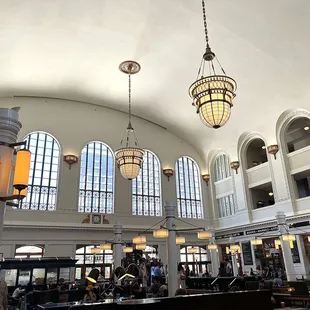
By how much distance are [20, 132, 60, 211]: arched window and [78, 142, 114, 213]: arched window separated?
1.19 m

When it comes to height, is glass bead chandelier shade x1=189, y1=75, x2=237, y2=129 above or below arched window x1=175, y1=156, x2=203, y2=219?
→ below

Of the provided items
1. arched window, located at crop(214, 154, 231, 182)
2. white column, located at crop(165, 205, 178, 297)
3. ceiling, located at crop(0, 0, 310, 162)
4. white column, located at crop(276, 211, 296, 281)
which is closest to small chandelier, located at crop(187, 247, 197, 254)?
arched window, located at crop(214, 154, 231, 182)

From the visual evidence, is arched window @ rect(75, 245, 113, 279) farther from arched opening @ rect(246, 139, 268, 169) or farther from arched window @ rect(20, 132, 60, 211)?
arched opening @ rect(246, 139, 268, 169)

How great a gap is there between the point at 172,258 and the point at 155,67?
757cm

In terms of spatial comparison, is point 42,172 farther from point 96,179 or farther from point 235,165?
point 235,165

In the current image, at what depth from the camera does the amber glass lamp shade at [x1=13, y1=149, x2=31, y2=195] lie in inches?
76.8

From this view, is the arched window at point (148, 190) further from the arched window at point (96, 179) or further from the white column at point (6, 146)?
the white column at point (6, 146)

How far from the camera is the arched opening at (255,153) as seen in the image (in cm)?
1497

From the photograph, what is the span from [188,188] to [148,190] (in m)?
2.37

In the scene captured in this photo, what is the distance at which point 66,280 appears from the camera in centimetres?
1057

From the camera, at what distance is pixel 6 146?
2006 millimetres

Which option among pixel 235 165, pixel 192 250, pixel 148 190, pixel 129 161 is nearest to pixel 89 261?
pixel 148 190

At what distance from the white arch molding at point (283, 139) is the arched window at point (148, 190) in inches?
227

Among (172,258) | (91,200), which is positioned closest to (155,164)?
(91,200)
